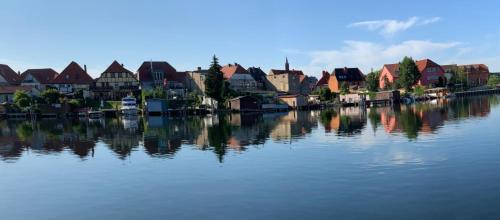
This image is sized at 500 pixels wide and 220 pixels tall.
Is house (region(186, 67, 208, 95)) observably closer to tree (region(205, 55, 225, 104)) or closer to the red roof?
tree (region(205, 55, 225, 104))

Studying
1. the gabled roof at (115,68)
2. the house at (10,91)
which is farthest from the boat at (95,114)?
the house at (10,91)

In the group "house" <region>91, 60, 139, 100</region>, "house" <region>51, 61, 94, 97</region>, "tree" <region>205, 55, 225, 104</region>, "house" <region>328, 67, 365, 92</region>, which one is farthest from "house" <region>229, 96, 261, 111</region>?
"house" <region>328, 67, 365, 92</region>

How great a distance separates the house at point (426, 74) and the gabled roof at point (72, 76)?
82.2 meters

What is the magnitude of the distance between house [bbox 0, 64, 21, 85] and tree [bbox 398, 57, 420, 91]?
97.4m

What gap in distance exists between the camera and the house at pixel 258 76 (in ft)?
433

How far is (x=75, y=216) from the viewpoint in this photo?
66.3 ft

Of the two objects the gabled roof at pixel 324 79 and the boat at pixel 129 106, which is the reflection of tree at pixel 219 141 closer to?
the boat at pixel 129 106

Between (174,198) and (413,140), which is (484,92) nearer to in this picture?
(413,140)

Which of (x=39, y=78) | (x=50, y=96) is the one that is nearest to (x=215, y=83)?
(x=50, y=96)

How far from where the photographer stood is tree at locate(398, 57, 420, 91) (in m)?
129

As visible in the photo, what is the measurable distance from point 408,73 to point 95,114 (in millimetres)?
80680

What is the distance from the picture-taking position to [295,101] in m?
105

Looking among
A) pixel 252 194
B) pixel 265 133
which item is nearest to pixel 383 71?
pixel 265 133

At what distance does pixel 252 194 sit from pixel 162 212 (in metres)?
4.34
